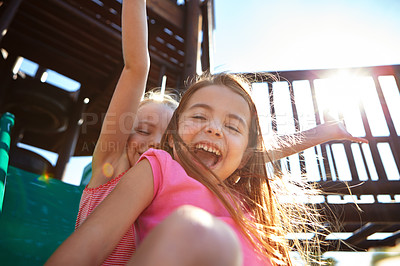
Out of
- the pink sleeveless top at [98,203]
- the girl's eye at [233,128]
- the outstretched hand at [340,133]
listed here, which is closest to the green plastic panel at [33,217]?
the pink sleeveless top at [98,203]

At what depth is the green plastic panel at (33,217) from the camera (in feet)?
5.53

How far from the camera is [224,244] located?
405 millimetres

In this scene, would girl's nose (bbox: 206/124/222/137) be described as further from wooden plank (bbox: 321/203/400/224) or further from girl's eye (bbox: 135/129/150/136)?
wooden plank (bbox: 321/203/400/224)

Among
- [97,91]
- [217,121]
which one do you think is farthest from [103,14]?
[217,121]

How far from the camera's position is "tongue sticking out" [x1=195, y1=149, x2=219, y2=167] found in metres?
1.14

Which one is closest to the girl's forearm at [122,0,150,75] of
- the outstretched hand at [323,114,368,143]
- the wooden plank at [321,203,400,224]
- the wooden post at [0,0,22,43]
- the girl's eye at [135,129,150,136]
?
the girl's eye at [135,129,150,136]

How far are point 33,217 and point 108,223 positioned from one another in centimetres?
164

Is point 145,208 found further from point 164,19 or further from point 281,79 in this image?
point 164,19

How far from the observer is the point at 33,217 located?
1.96 meters

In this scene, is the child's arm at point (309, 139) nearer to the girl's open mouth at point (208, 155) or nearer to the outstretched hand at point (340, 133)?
the outstretched hand at point (340, 133)

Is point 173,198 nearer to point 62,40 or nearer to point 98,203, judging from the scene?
point 98,203

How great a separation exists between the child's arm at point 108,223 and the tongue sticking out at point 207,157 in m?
0.34

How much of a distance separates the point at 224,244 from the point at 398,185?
2.56 metres

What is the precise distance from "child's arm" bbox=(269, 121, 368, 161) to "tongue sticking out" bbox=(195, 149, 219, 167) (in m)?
0.57
